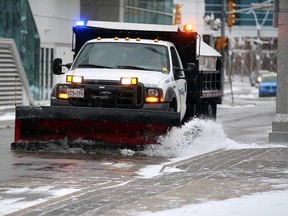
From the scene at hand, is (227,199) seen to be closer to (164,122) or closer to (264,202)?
(264,202)

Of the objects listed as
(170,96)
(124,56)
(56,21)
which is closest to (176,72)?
(170,96)

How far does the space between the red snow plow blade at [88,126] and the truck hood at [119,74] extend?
2.52 feet

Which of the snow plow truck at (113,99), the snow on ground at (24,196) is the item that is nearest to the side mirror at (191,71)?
the snow plow truck at (113,99)

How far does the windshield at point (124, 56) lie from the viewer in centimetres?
1678

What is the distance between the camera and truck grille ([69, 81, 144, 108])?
15.8 m

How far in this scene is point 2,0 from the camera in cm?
3462

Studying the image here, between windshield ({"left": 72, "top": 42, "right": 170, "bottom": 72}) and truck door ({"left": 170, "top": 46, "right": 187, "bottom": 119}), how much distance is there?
13.4 inches

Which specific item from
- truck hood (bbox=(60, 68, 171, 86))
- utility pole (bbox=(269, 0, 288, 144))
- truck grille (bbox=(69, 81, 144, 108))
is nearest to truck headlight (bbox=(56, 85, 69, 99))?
truck hood (bbox=(60, 68, 171, 86))

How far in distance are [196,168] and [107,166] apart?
145 cm

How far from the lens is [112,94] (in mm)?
15867

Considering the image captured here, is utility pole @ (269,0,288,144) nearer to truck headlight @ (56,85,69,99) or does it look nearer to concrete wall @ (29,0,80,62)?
truck headlight @ (56,85,69,99)

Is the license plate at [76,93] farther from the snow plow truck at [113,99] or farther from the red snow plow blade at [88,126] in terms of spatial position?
the red snow plow blade at [88,126]

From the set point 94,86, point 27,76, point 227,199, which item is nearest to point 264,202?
point 227,199

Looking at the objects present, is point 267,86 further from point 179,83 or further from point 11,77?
point 179,83
